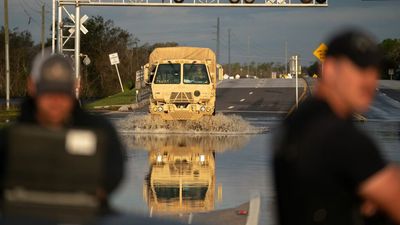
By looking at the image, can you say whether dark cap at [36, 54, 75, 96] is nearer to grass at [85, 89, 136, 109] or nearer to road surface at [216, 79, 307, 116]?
road surface at [216, 79, 307, 116]

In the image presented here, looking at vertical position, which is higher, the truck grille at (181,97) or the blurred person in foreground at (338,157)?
the blurred person in foreground at (338,157)

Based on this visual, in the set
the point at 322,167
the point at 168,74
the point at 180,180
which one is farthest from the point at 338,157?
the point at 168,74

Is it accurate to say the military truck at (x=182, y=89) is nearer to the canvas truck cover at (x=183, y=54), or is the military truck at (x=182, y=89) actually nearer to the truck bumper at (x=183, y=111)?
the truck bumper at (x=183, y=111)

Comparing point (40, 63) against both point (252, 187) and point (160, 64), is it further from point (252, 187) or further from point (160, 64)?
point (160, 64)

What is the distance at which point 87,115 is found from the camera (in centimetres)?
491

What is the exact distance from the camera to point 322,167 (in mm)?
3832

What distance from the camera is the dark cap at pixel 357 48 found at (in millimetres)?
3934

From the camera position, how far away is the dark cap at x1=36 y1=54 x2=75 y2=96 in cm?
457

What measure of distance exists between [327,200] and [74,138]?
119cm

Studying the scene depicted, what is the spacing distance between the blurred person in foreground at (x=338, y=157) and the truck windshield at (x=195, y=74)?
2677cm

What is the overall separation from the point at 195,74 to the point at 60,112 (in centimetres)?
2640

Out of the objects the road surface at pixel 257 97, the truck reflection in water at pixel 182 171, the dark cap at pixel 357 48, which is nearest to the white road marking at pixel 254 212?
the truck reflection in water at pixel 182 171

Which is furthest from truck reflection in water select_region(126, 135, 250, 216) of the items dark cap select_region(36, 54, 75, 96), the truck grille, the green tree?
the green tree

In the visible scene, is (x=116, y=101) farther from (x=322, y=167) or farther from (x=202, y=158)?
(x=322, y=167)
